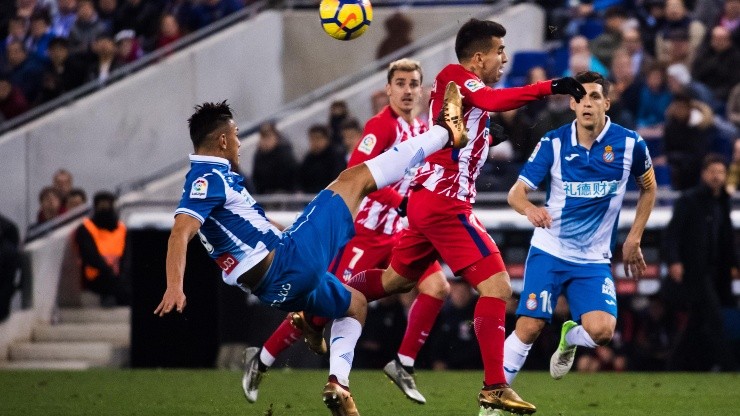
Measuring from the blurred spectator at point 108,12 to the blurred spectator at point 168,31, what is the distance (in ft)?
3.67

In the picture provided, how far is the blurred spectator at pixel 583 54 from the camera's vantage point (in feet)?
54.9

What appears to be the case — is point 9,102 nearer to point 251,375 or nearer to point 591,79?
point 251,375

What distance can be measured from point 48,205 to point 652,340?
7763 mm

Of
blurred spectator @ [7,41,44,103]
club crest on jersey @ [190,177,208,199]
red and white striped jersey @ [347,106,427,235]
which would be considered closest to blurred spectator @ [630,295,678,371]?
red and white striped jersey @ [347,106,427,235]

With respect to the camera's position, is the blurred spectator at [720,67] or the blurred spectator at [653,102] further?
the blurred spectator at [720,67]

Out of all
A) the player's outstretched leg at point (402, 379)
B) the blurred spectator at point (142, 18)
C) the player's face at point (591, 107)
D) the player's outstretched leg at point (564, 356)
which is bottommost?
the player's outstretched leg at point (402, 379)

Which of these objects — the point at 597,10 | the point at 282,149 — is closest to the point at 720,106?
the point at 597,10

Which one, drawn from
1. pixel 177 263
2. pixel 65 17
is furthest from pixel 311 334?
pixel 65 17

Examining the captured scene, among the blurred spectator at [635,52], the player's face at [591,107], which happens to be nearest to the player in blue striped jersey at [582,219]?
the player's face at [591,107]

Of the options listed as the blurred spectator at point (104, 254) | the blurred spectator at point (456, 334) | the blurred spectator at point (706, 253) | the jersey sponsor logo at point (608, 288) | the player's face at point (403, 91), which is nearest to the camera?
A: the jersey sponsor logo at point (608, 288)

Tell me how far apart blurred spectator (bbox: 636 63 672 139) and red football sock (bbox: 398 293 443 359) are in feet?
21.3

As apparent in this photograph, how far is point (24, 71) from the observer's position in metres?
21.4

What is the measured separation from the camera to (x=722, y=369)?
48.5ft

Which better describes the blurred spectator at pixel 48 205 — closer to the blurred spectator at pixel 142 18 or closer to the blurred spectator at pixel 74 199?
the blurred spectator at pixel 74 199
